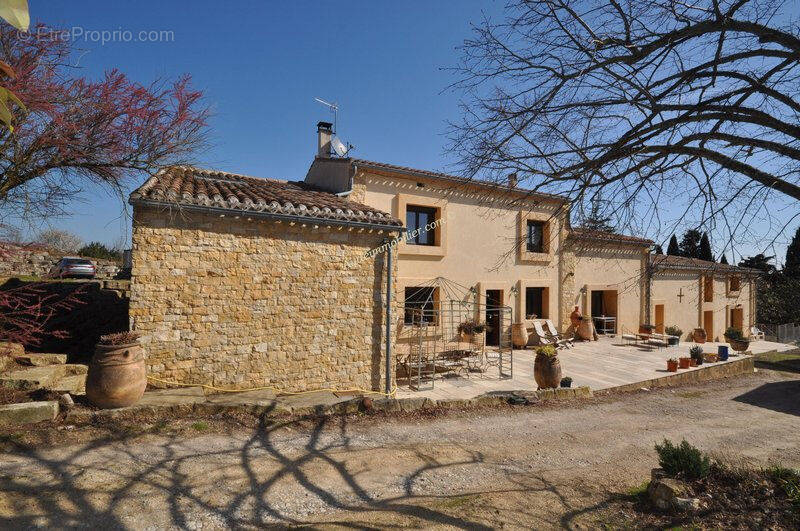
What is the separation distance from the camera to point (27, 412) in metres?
4.82

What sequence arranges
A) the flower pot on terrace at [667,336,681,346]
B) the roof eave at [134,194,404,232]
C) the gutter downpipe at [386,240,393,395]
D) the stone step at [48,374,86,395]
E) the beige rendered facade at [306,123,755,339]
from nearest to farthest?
the stone step at [48,374,86,395], the roof eave at [134,194,404,232], the gutter downpipe at [386,240,393,395], the beige rendered facade at [306,123,755,339], the flower pot on terrace at [667,336,681,346]

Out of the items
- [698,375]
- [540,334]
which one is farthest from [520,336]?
[698,375]

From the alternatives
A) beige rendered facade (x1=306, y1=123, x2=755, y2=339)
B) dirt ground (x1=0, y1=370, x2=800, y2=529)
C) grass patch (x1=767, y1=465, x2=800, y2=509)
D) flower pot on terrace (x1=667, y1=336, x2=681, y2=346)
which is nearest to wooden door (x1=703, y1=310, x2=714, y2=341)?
beige rendered facade (x1=306, y1=123, x2=755, y2=339)

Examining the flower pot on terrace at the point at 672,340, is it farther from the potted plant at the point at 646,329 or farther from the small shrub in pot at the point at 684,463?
the small shrub in pot at the point at 684,463

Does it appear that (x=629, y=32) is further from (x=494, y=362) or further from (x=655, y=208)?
(x=494, y=362)

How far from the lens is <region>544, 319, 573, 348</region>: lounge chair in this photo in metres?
14.2

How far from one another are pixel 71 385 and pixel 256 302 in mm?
2818

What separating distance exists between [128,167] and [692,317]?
24608mm

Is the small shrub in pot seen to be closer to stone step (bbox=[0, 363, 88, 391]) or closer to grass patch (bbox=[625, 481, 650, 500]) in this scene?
grass patch (bbox=[625, 481, 650, 500])

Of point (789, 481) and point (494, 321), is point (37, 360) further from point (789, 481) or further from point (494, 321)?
point (494, 321)

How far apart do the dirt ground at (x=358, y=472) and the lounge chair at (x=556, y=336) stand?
281 inches

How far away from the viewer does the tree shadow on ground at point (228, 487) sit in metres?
3.53

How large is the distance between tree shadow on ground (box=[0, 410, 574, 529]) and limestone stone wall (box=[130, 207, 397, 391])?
176 centimetres

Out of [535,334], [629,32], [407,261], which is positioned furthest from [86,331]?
[535,334]
